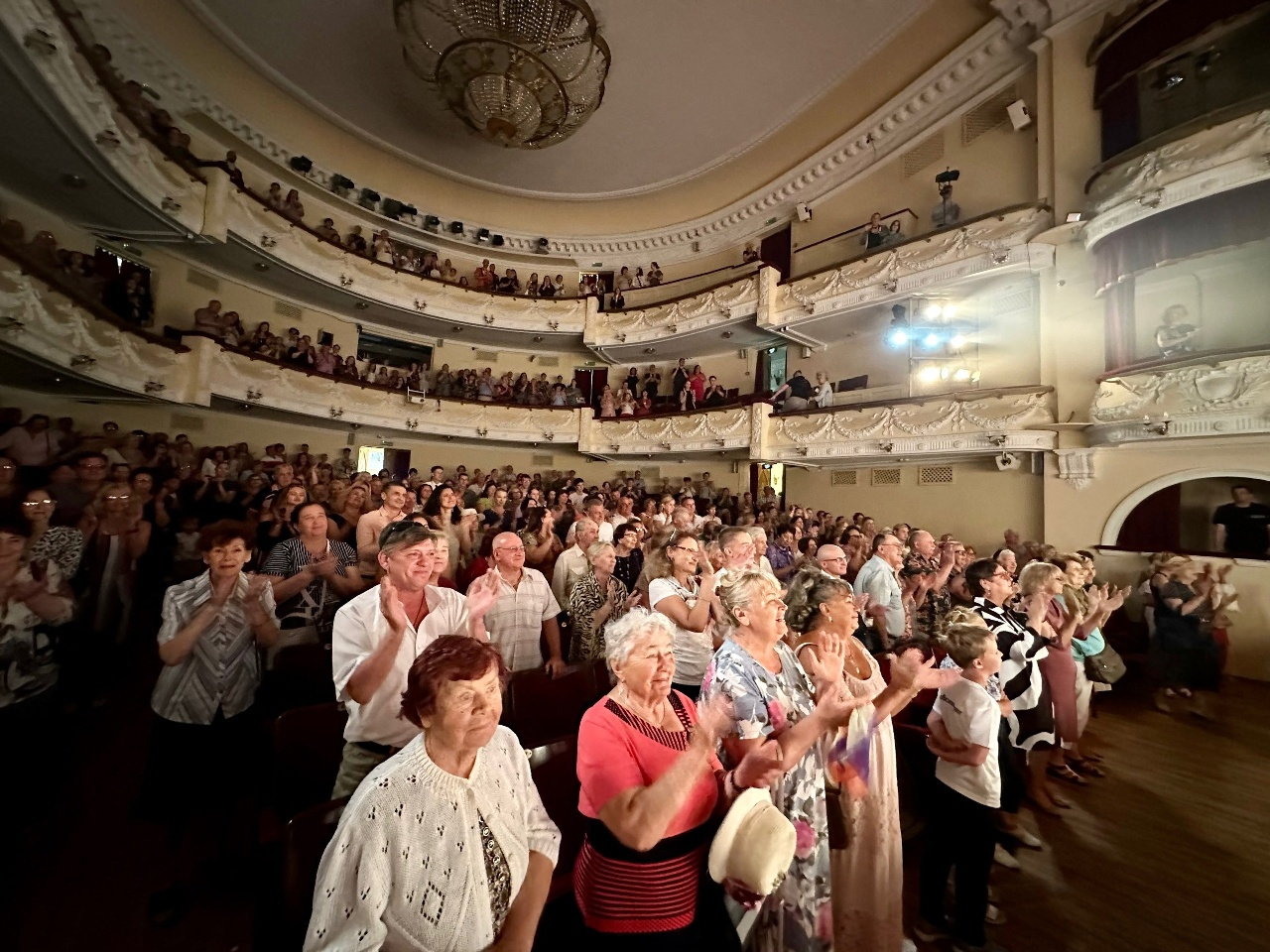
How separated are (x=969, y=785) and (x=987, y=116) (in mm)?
11133

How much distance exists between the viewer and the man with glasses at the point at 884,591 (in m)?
3.63

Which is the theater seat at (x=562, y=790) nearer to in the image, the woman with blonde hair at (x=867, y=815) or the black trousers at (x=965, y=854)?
the woman with blonde hair at (x=867, y=815)

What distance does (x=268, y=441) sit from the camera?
10039mm

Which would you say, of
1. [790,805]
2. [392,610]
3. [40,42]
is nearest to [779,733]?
[790,805]

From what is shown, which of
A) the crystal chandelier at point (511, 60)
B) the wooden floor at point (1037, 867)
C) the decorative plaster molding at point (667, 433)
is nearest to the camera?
the wooden floor at point (1037, 867)

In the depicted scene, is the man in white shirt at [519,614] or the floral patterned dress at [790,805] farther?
the man in white shirt at [519,614]

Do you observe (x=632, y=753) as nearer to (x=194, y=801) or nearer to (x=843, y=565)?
(x=194, y=801)

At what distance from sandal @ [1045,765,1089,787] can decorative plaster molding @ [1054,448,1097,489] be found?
5.18 meters

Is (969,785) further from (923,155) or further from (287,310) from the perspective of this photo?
(287,310)

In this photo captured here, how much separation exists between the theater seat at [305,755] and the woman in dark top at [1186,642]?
6.62 m

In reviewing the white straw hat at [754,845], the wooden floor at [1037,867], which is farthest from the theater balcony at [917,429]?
the white straw hat at [754,845]

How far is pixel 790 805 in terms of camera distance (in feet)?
4.98

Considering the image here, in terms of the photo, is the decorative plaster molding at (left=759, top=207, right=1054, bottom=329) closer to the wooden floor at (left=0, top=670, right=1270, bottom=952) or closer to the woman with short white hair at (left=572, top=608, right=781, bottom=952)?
the wooden floor at (left=0, top=670, right=1270, bottom=952)

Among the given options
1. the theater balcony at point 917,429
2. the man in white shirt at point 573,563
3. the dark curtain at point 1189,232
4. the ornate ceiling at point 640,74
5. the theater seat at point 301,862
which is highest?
the ornate ceiling at point 640,74
